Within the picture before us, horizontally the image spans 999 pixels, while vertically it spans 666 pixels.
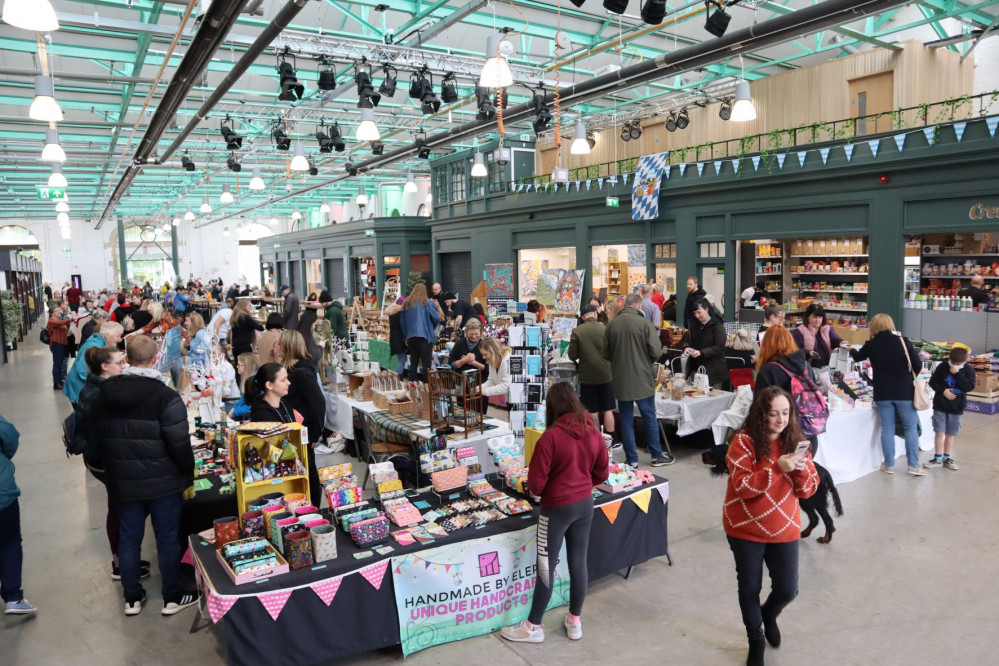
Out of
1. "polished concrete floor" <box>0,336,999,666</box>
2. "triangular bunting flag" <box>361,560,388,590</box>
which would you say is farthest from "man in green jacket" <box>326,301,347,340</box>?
"triangular bunting flag" <box>361,560,388,590</box>

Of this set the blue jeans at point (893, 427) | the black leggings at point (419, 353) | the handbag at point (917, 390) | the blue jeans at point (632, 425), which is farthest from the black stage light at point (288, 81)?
the blue jeans at point (893, 427)

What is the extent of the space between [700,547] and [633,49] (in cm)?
1180

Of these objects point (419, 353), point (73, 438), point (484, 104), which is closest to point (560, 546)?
point (73, 438)

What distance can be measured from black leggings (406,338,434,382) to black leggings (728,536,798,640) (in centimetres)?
538

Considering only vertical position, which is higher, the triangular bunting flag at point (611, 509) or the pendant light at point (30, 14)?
the pendant light at point (30, 14)

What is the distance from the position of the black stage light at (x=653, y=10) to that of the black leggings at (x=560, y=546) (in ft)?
16.7

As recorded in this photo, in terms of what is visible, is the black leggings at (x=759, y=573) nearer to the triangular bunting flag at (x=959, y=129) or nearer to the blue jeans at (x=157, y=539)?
the blue jeans at (x=157, y=539)

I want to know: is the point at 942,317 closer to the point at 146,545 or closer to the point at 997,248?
the point at 997,248

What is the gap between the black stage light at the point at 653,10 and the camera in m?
6.50

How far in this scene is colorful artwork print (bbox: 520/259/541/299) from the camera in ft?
60.8

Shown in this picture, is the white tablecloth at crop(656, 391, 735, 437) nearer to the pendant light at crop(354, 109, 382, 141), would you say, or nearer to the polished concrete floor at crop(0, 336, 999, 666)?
the polished concrete floor at crop(0, 336, 999, 666)

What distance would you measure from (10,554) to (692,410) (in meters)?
5.66

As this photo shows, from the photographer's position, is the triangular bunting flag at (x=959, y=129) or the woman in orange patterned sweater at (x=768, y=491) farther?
the triangular bunting flag at (x=959, y=129)

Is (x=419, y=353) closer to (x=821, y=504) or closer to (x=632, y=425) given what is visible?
(x=632, y=425)
